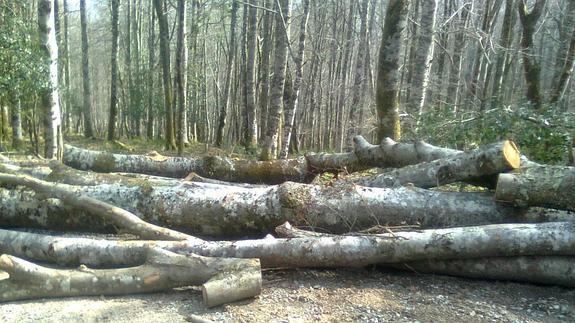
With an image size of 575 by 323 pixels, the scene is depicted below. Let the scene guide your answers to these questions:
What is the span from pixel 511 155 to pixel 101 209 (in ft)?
13.5

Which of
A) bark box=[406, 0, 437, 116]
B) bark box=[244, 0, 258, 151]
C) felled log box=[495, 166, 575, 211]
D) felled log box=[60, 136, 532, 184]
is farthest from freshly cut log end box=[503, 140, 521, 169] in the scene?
bark box=[244, 0, 258, 151]

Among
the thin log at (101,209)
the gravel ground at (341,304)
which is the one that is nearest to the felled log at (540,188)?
the gravel ground at (341,304)

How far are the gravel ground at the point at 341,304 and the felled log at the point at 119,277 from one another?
0.08 m

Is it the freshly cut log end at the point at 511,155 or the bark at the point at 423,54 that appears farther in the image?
the bark at the point at 423,54

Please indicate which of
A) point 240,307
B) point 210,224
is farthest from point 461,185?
point 240,307

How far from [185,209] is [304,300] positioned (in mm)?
1742

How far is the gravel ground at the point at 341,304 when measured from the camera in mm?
3398

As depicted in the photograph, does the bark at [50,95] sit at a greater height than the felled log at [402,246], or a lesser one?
greater

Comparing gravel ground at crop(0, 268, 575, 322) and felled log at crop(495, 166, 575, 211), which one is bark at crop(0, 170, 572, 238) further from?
gravel ground at crop(0, 268, 575, 322)

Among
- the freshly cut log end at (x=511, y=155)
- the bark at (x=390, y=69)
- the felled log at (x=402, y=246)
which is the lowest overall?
the felled log at (x=402, y=246)

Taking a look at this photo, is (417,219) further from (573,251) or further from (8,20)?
(8,20)

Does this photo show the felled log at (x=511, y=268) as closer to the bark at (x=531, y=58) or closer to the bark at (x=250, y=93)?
the bark at (x=531, y=58)

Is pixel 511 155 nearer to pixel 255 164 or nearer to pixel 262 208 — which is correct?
pixel 262 208

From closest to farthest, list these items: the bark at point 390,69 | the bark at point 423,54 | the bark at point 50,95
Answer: the bark at point 390,69 → the bark at point 423,54 → the bark at point 50,95
